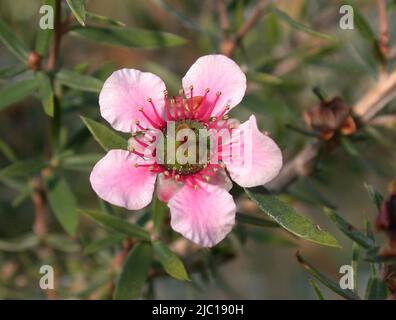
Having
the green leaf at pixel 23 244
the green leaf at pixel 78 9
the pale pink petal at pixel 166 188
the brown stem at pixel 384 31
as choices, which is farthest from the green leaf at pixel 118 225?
the brown stem at pixel 384 31

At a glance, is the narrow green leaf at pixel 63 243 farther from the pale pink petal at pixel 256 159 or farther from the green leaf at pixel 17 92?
the pale pink petal at pixel 256 159

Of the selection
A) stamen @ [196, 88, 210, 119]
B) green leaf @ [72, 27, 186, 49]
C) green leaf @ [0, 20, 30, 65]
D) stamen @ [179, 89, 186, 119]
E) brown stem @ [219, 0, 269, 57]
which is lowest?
stamen @ [196, 88, 210, 119]

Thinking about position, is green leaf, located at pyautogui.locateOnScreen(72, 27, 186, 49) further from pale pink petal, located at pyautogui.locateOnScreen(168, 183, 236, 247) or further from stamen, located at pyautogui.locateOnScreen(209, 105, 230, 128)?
pale pink petal, located at pyautogui.locateOnScreen(168, 183, 236, 247)

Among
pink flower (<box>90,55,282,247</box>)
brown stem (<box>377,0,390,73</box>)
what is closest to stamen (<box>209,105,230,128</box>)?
pink flower (<box>90,55,282,247</box>)

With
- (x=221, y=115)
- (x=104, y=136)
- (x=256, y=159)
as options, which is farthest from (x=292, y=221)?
(x=104, y=136)
